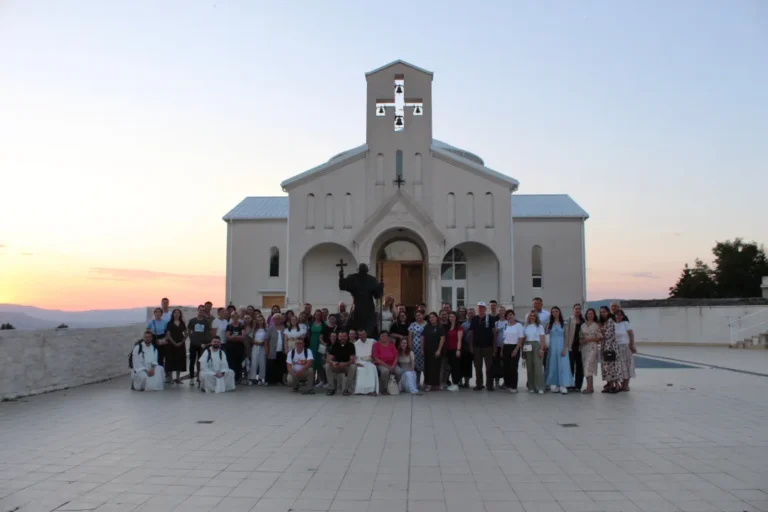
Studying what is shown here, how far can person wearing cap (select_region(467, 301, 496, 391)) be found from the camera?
14.1 metres

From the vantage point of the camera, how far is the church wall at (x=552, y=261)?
101 feet

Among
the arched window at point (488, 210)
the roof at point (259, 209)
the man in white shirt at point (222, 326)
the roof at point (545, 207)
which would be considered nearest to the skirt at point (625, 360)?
the man in white shirt at point (222, 326)

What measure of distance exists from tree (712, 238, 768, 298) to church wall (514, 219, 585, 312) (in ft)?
97.6

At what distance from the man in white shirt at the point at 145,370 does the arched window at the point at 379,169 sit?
46.7ft

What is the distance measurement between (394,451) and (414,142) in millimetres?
20066

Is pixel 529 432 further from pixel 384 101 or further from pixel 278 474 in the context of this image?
pixel 384 101

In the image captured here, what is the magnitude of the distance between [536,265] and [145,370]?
2177 centimetres

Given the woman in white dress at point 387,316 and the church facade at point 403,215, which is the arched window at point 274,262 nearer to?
the church facade at point 403,215

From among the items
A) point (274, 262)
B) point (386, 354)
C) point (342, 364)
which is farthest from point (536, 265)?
point (342, 364)

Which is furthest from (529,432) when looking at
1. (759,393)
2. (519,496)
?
(759,393)

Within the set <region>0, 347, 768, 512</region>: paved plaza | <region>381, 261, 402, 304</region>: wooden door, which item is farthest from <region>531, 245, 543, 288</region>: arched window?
<region>0, 347, 768, 512</region>: paved plaza

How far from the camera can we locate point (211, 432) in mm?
9203

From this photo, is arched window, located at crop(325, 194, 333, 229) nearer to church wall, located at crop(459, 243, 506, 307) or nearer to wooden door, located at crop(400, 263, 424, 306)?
wooden door, located at crop(400, 263, 424, 306)

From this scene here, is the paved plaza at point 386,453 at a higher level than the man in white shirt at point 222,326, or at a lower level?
lower
